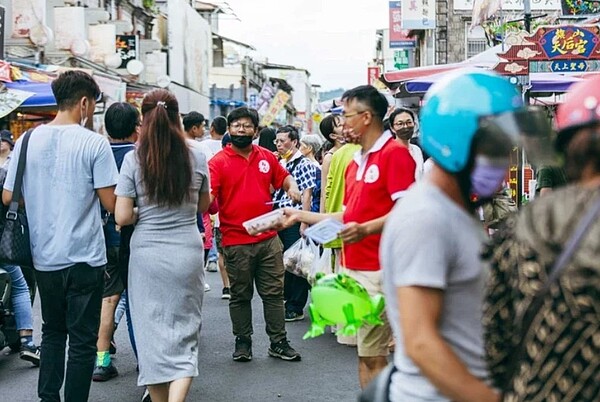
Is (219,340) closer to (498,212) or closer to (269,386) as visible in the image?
(269,386)

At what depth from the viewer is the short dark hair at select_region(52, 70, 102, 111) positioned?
17.5 feet

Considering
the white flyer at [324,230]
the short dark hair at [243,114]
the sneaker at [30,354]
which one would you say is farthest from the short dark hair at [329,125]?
the white flyer at [324,230]

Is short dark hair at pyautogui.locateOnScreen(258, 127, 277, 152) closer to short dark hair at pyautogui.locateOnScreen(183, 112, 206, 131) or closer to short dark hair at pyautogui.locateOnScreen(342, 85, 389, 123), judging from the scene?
short dark hair at pyautogui.locateOnScreen(183, 112, 206, 131)

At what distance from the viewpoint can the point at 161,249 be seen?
547cm

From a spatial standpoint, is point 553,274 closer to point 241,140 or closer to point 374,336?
point 374,336

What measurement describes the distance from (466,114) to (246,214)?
530 cm

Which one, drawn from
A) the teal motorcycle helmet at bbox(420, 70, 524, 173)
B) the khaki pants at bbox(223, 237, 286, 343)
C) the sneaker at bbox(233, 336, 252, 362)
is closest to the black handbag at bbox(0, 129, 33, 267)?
the khaki pants at bbox(223, 237, 286, 343)

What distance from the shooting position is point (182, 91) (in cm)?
4484

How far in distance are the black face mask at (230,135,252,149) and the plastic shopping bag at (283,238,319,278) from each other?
1237 mm

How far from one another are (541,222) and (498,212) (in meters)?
5.06

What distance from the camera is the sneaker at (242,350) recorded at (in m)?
7.77

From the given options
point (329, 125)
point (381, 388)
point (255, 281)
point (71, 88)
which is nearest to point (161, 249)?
point (71, 88)

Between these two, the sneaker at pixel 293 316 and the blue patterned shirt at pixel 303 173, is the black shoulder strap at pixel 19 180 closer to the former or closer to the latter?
the blue patterned shirt at pixel 303 173

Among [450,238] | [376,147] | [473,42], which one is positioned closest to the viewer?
[450,238]
